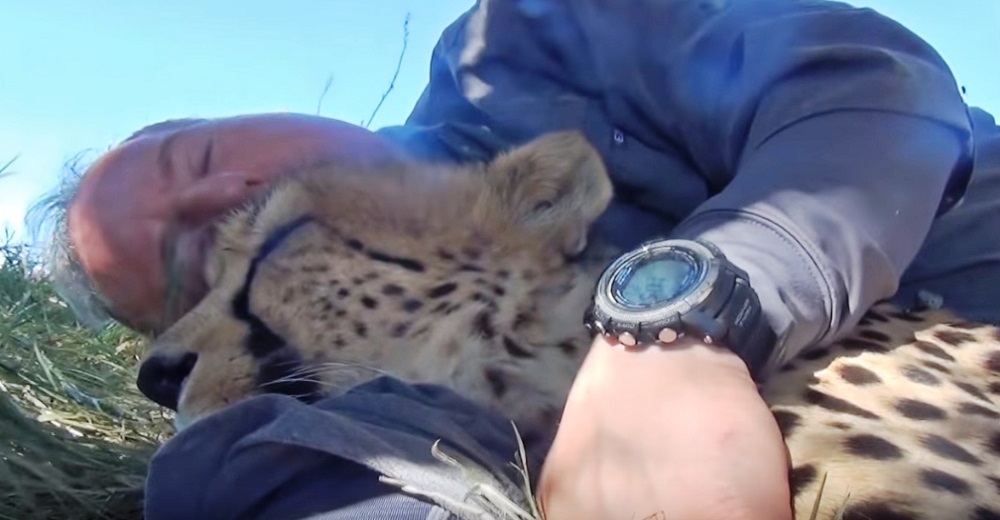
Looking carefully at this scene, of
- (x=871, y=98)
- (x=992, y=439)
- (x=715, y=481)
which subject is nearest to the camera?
(x=715, y=481)

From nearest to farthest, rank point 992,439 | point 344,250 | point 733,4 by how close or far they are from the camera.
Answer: point 992,439, point 344,250, point 733,4

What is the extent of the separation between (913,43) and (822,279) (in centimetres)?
47

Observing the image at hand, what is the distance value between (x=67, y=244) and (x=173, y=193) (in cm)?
29

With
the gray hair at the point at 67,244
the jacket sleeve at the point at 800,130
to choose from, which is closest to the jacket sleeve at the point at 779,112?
the jacket sleeve at the point at 800,130

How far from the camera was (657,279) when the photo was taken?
989 mm

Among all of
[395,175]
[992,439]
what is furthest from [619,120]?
[992,439]

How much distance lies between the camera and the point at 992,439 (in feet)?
3.31

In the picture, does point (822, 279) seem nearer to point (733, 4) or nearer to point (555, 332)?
point (555, 332)

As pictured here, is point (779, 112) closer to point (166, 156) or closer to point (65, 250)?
point (166, 156)

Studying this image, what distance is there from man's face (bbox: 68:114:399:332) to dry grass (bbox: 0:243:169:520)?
0.60 ft

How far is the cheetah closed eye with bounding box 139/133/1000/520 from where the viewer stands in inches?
44.6

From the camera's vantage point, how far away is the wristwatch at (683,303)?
92 centimetres

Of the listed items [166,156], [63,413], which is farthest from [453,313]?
[63,413]

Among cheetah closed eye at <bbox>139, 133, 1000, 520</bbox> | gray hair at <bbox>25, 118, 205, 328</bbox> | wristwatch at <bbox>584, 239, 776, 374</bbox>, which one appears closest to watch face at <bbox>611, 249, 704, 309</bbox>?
wristwatch at <bbox>584, 239, 776, 374</bbox>
